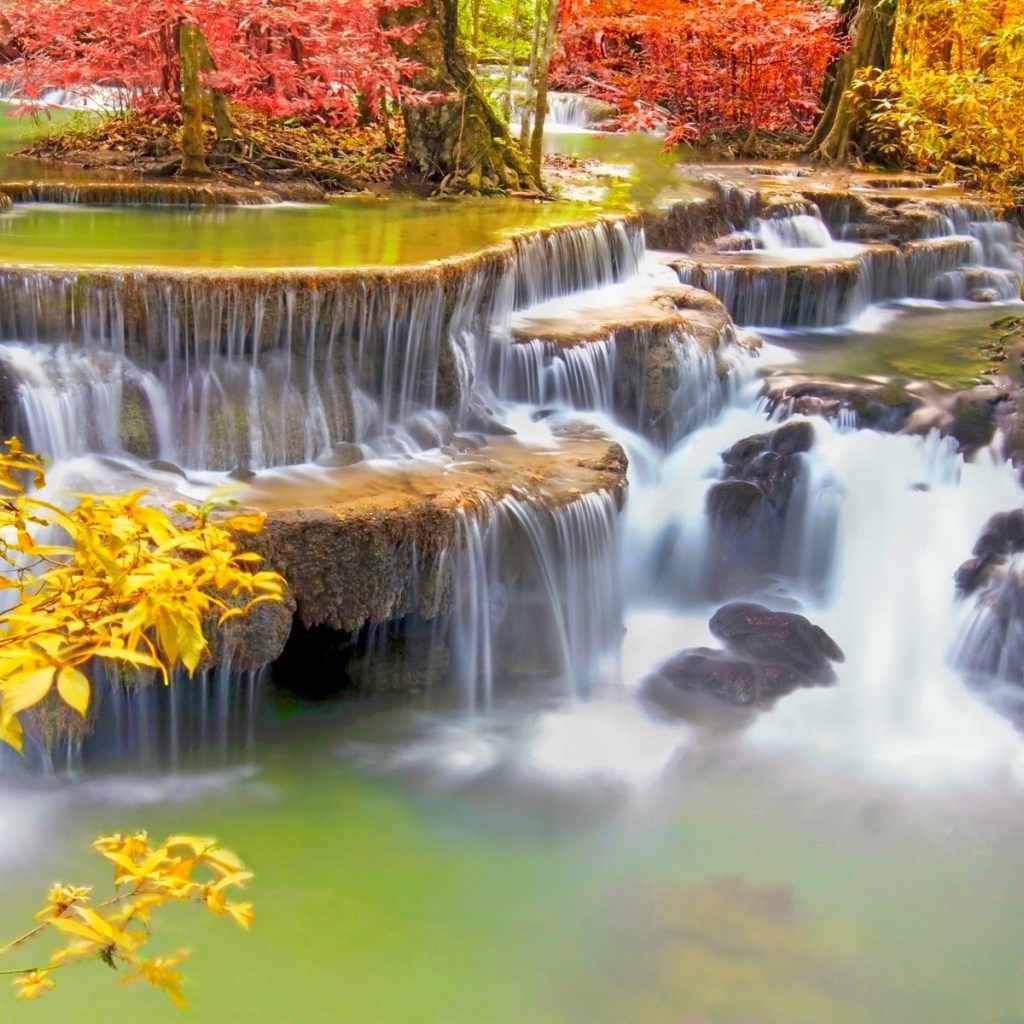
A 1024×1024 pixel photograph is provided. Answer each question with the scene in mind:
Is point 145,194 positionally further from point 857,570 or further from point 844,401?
point 857,570

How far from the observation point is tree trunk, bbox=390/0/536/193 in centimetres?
1217

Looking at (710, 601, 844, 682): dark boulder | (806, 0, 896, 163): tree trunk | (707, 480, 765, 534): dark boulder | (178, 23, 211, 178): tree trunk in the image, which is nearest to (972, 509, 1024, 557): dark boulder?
(710, 601, 844, 682): dark boulder

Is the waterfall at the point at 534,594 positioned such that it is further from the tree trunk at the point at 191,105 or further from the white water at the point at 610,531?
the tree trunk at the point at 191,105

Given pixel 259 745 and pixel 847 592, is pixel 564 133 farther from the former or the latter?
→ pixel 259 745

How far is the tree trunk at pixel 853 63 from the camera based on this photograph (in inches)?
674

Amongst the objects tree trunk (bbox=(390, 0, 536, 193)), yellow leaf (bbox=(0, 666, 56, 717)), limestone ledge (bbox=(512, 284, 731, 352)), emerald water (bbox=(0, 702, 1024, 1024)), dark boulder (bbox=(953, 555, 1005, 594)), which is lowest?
emerald water (bbox=(0, 702, 1024, 1024))

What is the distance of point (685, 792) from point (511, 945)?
4.99 ft

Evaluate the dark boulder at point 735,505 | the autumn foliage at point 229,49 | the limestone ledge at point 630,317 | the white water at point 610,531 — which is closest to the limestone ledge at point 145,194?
the autumn foliage at point 229,49

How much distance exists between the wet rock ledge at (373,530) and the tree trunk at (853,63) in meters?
11.6

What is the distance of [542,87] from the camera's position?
12109 mm

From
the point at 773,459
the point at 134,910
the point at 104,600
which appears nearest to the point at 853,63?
the point at 773,459

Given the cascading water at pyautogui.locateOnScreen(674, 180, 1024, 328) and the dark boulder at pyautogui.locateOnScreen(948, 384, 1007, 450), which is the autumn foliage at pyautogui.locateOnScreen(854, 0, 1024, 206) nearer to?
the cascading water at pyautogui.locateOnScreen(674, 180, 1024, 328)

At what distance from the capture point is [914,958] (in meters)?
5.43

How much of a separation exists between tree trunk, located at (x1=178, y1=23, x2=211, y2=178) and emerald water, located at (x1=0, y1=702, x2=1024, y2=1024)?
702 cm
